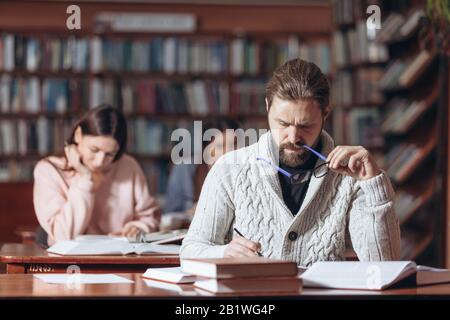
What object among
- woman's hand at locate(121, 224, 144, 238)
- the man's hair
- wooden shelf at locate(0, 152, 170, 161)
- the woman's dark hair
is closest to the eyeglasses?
the man's hair

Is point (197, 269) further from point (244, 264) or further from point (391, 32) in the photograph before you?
point (391, 32)

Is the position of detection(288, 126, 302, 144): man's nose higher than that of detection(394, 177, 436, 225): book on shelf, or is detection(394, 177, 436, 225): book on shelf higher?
detection(288, 126, 302, 144): man's nose

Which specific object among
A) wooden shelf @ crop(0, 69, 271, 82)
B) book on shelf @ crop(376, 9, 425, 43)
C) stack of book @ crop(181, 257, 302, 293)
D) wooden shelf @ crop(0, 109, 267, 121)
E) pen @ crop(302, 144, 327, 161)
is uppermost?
book on shelf @ crop(376, 9, 425, 43)

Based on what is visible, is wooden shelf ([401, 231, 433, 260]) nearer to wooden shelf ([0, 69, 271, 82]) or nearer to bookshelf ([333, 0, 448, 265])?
bookshelf ([333, 0, 448, 265])

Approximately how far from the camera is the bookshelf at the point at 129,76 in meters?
6.74

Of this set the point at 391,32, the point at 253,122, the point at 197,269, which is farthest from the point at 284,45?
the point at 197,269

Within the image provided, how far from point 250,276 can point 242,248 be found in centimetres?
34

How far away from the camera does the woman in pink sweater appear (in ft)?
11.0

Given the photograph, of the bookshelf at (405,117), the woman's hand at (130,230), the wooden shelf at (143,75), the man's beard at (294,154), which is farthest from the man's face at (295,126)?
the wooden shelf at (143,75)

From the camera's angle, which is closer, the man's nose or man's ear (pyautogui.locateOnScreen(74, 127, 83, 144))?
the man's nose

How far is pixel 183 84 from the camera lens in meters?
6.88

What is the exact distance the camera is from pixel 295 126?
89.7 inches

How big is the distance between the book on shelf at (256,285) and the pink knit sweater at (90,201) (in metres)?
1.65

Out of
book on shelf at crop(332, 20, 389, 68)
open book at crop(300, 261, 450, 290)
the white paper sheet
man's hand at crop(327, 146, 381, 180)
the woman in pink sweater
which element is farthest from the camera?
book on shelf at crop(332, 20, 389, 68)
